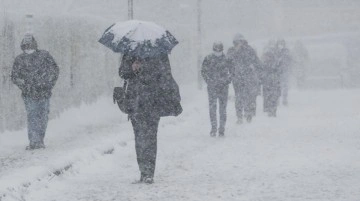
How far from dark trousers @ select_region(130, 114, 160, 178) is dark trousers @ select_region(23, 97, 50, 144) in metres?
3.63

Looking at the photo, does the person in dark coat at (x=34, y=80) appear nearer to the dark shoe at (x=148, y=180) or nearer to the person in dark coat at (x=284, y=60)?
the dark shoe at (x=148, y=180)

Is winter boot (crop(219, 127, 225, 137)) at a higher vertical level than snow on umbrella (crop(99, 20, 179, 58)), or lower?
lower

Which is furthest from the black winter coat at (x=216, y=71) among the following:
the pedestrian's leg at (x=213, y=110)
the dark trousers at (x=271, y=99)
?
the dark trousers at (x=271, y=99)

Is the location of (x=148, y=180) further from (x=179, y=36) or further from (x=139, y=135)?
(x=179, y=36)

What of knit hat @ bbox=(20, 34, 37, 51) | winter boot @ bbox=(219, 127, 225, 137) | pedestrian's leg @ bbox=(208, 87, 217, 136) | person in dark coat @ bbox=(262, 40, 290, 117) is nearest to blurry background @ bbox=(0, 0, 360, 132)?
knit hat @ bbox=(20, 34, 37, 51)

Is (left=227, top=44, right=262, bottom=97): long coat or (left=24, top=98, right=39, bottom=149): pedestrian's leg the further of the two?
(left=227, top=44, right=262, bottom=97): long coat

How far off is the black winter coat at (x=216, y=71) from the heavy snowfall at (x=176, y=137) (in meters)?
1.05

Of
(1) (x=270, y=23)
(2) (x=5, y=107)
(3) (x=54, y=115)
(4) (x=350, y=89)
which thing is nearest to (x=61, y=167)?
(2) (x=5, y=107)

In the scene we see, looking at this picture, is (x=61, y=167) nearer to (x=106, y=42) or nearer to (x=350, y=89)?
(x=106, y=42)

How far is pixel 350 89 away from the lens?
86.1 feet

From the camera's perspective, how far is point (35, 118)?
11609 millimetres

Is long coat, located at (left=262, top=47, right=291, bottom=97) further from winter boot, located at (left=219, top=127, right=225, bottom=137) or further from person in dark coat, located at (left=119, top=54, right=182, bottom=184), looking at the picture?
person in dark coat, located at (left=119, top=54, right=182, bottom=184)

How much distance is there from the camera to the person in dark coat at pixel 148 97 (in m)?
8.40

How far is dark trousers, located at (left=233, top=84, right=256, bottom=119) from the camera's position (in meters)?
15.5
